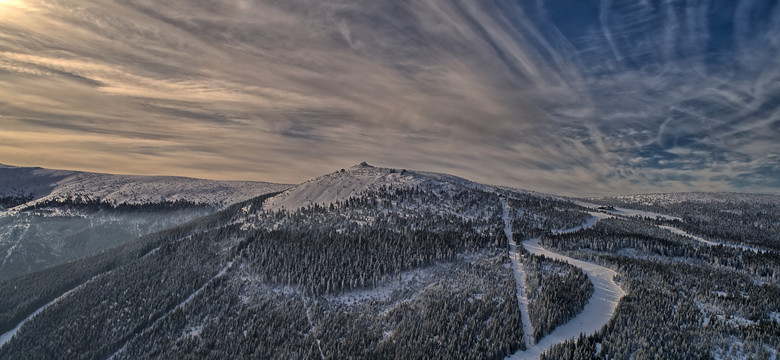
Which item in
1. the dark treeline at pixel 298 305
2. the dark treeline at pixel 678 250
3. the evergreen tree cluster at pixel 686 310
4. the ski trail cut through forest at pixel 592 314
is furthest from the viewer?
the dark treeline at pixel 678 250

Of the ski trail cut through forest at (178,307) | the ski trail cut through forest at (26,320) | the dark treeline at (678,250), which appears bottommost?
the ski trail cut through forest at (26,320)

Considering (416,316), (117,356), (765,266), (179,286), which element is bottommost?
(117,356)

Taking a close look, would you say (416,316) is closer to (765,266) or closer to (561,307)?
(561,307)

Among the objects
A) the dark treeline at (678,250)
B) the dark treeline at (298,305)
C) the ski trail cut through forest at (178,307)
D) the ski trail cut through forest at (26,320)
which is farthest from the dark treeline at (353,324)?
the ski trail cut through forest at (26,320)

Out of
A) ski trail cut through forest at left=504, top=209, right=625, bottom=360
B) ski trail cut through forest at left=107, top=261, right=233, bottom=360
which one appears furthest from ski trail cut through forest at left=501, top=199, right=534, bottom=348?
ski trail cut through forest at left=107, top=261, right=233, bottom=360

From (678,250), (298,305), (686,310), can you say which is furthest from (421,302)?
(678,250)

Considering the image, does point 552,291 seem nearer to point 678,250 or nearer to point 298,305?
point 298,305

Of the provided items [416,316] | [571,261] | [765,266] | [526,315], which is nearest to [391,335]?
[416,316]

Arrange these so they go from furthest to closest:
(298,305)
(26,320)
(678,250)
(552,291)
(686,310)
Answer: (678,250) → (26,320) → (298,305) → (552,291) → (686,310)

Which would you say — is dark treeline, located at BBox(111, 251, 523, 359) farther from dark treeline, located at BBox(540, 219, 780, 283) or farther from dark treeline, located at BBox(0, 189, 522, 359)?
dark treeline, located at BBox(540, 219, 780, 283)

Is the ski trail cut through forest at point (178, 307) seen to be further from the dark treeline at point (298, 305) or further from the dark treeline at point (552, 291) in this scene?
the dark treeline at point (552, 291)

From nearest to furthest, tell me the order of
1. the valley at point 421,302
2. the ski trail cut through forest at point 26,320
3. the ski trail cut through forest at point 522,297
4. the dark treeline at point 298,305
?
the valley at point 421,302 → the ski trail cut through forest at point 522,297 → the dark treeline at point 298,305 → the ski trail cut through forest at point 26,320
